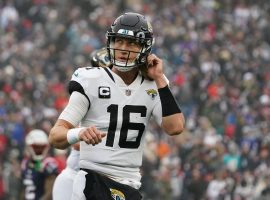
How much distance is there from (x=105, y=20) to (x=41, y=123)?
767cm

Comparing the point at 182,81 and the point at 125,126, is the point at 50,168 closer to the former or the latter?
the point at 125,126

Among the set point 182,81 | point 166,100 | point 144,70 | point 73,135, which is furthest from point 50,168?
point 182,81

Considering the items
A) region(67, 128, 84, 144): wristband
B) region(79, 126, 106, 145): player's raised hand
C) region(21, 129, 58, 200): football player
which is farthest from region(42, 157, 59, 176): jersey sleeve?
region(79, 126, 106, 145): player's raised hand

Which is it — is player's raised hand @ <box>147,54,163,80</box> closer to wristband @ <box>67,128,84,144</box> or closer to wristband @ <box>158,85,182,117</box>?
wristband @ <box>158,85,182,117</box>

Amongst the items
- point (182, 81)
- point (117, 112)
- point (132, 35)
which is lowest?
point (117, 112)

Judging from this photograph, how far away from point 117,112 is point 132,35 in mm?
512

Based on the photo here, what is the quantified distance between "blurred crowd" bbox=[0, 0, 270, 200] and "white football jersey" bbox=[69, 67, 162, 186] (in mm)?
9545

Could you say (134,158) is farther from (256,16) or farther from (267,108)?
(256,16)

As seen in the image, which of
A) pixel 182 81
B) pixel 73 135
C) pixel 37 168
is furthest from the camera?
pixel 182 81

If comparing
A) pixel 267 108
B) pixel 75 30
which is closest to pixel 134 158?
pixel 267 108

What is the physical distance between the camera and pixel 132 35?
681cm

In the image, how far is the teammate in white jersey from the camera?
6.78 m

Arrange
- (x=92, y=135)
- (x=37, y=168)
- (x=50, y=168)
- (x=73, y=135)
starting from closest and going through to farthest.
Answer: (x=92, y=135), (x=73, y=135), (x=50, y=168), (x=37, y=168)

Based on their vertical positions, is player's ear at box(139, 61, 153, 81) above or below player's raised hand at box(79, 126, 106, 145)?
above
